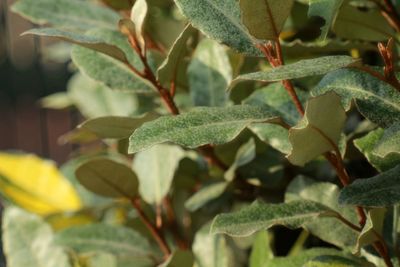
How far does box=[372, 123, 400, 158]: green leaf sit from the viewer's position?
0.67 metres

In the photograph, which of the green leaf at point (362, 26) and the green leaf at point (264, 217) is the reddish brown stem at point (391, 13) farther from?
the green leaf at point (264, 217)

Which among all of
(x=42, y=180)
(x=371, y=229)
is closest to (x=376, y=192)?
(x=371, y=229)

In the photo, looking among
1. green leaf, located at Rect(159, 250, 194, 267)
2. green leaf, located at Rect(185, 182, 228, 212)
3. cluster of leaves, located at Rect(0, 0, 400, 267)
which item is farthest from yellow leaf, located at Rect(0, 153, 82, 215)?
green leaf, located at Rect(159, 250, 194, 267)

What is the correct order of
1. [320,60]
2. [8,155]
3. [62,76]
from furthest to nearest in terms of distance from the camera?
[62,76] → [8,155] → [320,60]

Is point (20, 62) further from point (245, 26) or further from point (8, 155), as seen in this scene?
point (245, 26)

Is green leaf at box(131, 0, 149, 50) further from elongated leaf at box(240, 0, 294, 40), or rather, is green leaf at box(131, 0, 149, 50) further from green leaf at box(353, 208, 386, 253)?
green leaf at box(353, 208, 386, 253)

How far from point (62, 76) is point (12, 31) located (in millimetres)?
532

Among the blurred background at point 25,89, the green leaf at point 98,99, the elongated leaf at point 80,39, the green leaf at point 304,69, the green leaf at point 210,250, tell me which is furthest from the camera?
the blurred background at point 25,89

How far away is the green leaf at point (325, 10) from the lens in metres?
0.74

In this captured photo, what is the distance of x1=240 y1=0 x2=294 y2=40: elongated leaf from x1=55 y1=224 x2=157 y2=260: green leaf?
1.39 feet

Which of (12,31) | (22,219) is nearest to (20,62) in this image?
(12,31)

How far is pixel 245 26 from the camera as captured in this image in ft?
2.41

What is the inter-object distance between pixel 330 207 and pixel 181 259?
19 cm

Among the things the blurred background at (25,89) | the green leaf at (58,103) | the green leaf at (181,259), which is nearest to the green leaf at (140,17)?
the green leaf at (181,259)
